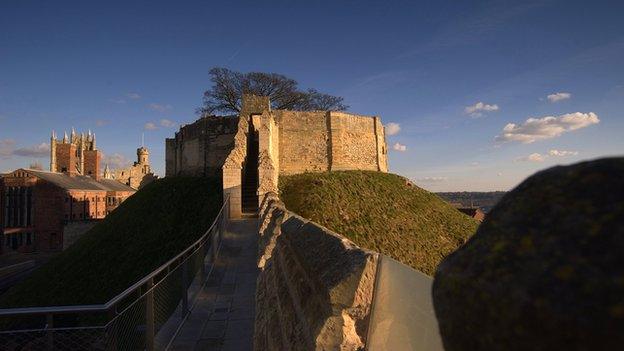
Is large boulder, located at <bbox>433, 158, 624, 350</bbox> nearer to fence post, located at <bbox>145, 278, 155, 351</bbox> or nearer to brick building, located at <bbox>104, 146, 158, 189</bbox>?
fence post, located at <bbox>145, 278, 155, 351</bbox>

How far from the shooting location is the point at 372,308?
7.38 feet

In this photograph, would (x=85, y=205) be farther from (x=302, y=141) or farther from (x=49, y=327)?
(x=49, y=327)

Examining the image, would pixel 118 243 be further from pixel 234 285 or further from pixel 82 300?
pixel 234 285

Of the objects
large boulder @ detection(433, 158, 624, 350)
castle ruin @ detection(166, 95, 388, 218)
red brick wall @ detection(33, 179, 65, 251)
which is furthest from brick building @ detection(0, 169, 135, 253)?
large boulder @ detection(433, 158, 624, 350)

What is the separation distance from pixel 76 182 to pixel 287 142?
38.2 metres

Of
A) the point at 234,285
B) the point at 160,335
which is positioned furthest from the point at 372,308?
the point at 234,285

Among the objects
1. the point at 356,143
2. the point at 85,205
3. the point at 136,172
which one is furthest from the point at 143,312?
the point at 136,172

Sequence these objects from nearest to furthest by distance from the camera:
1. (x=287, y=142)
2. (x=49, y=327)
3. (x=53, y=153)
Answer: (x=49, y=327) → (x=287, y=142) → (x=53, y=153)

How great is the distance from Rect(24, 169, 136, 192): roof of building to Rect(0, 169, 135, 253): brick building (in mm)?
106

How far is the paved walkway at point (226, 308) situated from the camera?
5.90 meters

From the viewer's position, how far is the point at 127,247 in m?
20.6

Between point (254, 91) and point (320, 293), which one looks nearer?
point (320, 293)

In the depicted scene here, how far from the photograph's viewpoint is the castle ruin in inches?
920

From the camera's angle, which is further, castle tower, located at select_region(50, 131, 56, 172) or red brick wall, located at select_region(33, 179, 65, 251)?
castle tower, located at select_region(50, 131, 56, 172)
